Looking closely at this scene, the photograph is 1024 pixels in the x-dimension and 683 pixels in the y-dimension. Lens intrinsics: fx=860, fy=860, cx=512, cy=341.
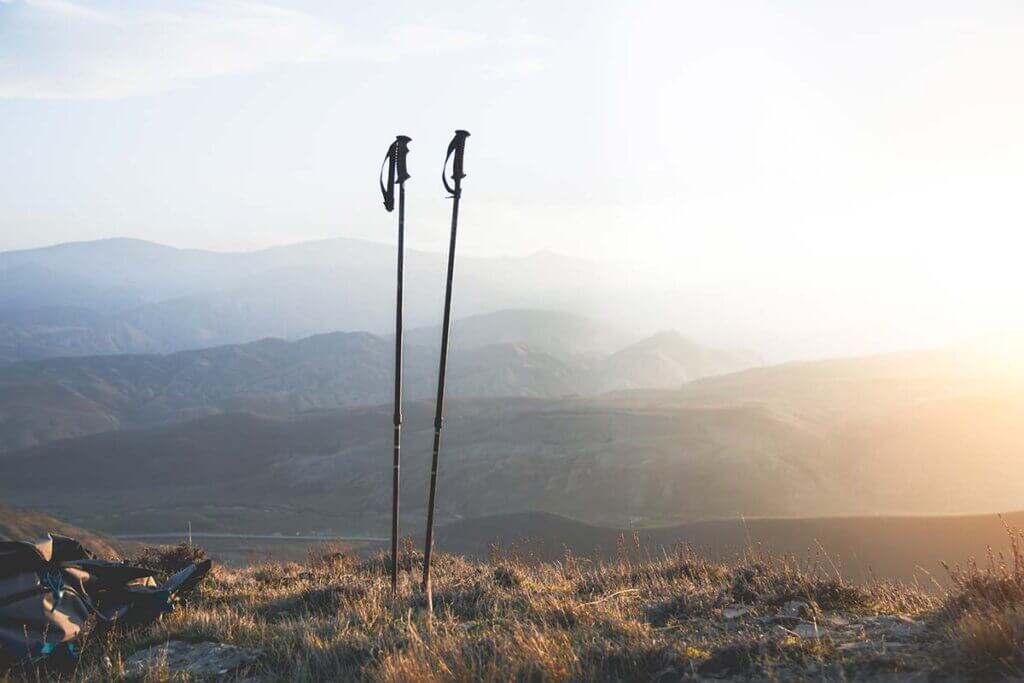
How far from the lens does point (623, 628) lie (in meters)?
5.57

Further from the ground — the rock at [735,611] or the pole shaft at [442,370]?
the pole shaft at [442,370]

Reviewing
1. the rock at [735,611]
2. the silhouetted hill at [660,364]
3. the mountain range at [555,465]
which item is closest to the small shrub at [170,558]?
the rock at [735,611]

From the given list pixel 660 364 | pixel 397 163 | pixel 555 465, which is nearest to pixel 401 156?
pixel 397 163

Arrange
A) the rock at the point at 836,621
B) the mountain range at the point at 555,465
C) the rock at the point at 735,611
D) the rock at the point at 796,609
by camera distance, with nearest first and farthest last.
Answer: the rock at the point at 836,621
the rock at the point at 796,609
the rock at the point at 735,611
the mountain range at the point at 555,465

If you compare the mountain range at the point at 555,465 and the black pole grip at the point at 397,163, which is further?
the mountain range at the point at 555,465

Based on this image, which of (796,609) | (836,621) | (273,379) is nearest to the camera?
(836,621)

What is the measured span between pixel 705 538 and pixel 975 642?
31.3 m

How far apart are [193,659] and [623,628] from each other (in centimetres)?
298

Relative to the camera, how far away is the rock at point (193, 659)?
5633mm

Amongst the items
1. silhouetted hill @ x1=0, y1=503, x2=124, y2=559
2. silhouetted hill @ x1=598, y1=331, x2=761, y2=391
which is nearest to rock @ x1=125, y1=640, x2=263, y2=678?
silhouetted hill @ x1=0, y1=503, x2=124, y2=559

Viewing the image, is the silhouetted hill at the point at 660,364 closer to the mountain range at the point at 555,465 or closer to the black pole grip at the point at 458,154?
the mountain range at the point at 555,465

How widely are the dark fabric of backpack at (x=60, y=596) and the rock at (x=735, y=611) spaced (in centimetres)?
444

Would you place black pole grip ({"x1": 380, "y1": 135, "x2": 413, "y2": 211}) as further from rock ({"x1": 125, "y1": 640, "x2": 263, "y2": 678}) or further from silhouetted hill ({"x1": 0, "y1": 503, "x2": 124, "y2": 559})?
silhouetted hill ({"x1": 0, "y1": 503, "x2": 124, "y2": 559})

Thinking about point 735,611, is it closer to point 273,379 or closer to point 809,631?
point 809,631
